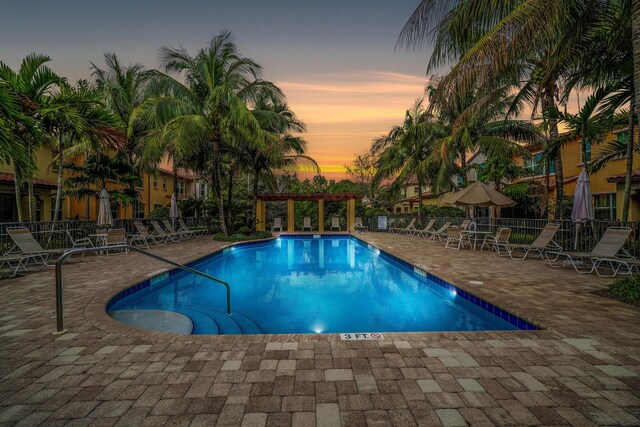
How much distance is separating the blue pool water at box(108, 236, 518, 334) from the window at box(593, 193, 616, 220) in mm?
12994

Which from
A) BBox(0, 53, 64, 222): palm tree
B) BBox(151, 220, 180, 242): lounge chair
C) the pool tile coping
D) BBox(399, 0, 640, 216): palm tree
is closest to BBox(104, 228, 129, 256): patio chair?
BBox(0, 53, 64, 222): palm tree

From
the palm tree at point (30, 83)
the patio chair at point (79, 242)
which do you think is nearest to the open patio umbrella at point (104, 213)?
the patio chair at point (79, 242)

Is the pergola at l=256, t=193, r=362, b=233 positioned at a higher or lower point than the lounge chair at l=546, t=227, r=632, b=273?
higher

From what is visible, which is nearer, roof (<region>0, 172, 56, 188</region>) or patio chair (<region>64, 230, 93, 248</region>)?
patio chair (<region>64, 230, 93, 248</region>)

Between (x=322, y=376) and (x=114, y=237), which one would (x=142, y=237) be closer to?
(x=114, y=237)

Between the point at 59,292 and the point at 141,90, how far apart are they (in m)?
13.6

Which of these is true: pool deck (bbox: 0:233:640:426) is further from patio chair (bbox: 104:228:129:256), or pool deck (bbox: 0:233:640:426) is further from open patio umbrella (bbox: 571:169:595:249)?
patio chair (bbox: 104:228:129:256)

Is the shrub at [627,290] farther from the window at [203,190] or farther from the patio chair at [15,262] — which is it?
the window at [203,190]

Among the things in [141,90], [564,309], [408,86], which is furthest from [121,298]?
[408,86]

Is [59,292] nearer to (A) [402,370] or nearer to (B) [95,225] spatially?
(A) [402,370]

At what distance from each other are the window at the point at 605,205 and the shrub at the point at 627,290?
13.5 meters

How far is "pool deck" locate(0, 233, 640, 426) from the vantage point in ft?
6.40

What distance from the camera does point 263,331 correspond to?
4777 mm

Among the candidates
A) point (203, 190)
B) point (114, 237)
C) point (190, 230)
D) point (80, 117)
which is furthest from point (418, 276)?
point (203, 190)
